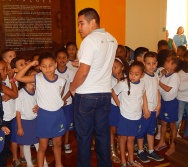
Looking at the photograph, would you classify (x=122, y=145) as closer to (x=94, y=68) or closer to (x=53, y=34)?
(x=94, y=68)

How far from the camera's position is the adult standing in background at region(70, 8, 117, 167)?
2338 millimetres

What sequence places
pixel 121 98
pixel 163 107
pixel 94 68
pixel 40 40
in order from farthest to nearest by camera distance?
pixel 40 40
pixel 163 107
pixel 121 98
pixel 94 68

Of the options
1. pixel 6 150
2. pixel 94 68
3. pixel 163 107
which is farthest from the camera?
pixel 163 107

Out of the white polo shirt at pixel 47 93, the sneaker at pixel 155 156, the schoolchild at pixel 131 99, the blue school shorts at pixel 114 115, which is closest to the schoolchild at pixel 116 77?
the blue school shorts at pixel 114 115

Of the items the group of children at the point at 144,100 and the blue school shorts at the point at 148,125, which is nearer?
the group of children at the point at 144,100

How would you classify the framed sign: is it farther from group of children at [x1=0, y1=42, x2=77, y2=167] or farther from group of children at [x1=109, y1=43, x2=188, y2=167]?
group of children at [x1=109, y1=43, x2=188, y2=167]

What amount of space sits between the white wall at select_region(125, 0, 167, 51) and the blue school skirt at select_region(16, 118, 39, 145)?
3.05 m

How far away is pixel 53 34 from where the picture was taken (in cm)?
462

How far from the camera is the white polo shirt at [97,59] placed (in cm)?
232

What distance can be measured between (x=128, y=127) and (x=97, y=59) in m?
0.87

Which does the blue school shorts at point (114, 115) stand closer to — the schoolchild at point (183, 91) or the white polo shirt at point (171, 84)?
the white polo shirt at point (171, 84)

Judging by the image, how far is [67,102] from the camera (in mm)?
3293

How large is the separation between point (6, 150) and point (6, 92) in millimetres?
523

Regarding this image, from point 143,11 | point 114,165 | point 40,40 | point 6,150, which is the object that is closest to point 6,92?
point 6,150
